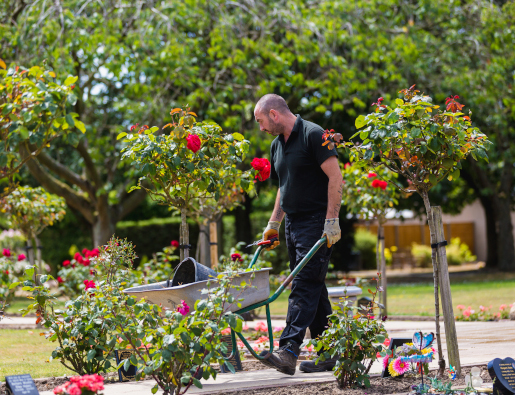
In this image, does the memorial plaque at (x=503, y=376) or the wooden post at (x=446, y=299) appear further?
the wooden post at (x=446, y=299)

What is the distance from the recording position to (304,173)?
4.09 metres

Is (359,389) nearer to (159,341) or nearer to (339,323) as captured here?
(339,323)

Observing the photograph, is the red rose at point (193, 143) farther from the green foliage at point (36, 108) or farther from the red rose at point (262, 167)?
the green foliage at point (36, 108)

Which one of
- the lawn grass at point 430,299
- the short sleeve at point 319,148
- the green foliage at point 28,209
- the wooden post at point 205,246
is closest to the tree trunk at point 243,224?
the lawn grass at point 430,299

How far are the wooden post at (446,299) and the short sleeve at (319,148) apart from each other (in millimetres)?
754

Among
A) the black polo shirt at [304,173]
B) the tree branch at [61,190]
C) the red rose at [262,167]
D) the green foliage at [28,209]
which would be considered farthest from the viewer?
the tree branch at [61,190]

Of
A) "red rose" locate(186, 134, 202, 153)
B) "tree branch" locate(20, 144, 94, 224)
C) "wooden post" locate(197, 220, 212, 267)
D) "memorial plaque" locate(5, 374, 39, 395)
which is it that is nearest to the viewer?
"memorial plaque" locate(5, 374, 39, 395)

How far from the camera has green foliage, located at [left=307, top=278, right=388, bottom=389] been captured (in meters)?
3.29

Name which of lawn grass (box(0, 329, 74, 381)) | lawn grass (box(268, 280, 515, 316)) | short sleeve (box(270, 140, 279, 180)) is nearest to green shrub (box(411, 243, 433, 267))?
lawn grass (box(268, 280, 515, 316))

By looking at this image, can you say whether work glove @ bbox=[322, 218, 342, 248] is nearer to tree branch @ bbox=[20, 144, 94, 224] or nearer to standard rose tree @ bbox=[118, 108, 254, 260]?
standard rose tree @ bbox=[118, 108, 254, 260]

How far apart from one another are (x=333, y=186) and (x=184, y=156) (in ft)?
3.88

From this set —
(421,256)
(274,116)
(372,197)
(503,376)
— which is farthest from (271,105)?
(421,256)

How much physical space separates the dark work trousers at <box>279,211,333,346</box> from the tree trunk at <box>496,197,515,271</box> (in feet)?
47.3

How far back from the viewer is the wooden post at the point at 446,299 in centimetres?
351
